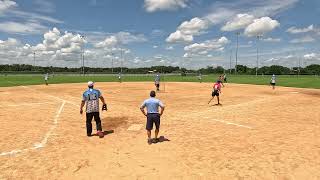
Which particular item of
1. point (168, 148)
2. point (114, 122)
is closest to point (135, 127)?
point (114, 122)

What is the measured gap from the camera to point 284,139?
12289mm

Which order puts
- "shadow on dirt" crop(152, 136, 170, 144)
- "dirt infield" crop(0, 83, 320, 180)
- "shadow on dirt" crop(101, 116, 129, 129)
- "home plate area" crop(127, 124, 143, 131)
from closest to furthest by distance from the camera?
"dirt infield" crop(0, 83, 320, 180)
"shadow on dirt" crop(152, 136, 170, 144)
"home plate area" crop(127, 124, 143, 131)
"shadow on dirt" crop(101, 116, 129, 129)

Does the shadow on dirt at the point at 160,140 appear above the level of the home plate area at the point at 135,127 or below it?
below

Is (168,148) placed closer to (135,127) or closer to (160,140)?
(160,140)

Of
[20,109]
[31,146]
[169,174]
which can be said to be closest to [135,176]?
[169,174]

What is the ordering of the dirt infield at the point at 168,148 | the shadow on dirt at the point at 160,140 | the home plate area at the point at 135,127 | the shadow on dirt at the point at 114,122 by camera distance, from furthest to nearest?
1. the shadow on dirt at the point at 114,122
2. the home plate area at the point at 135,127
3. the shadow on dirt at the point at 160,140
4. the dirt infield at the point at 168,148

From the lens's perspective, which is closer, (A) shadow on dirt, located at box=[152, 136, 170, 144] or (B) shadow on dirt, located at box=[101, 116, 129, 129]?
(A) shadow on dirt, located at box=[152, 136, 170, 144]

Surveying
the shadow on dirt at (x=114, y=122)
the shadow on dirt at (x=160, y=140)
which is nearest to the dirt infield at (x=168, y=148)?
the shadow on dirt at (x=114, y=122)

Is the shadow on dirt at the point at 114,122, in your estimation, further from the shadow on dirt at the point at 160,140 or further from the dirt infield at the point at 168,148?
the shadow on dirt at the point at 160,140

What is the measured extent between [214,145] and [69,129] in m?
6.33

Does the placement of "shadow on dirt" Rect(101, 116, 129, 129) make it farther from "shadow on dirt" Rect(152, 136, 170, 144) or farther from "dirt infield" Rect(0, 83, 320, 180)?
"shadow on dirt" Rect(152, 136, 170, 144)

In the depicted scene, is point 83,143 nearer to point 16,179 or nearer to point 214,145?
point 16,179

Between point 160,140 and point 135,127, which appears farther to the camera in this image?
point 135,127

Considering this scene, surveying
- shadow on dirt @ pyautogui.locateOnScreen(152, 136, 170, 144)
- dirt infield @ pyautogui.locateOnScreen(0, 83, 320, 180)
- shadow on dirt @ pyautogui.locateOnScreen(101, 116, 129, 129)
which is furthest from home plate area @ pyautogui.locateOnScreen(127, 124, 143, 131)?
shadow on dirt @ pyautogui.locateOnScreen(152, 136, 170, 144)
